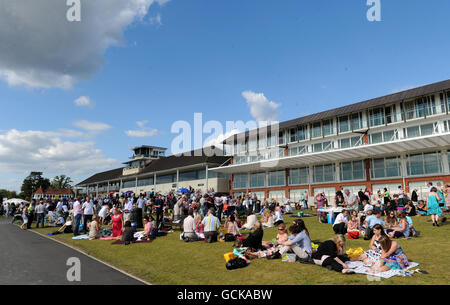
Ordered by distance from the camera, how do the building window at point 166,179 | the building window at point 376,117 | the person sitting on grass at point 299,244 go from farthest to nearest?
the building window at point 166,179 → the building window at point 376,117 → the person sitting on grass at point 299,244

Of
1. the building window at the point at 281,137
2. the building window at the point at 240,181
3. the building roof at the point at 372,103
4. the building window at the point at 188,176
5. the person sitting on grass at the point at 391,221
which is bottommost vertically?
the person sitting on grass at the point at 391,221

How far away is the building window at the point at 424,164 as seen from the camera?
27812mm

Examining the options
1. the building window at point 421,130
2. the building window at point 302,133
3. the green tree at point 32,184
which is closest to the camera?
the building window at point 421,130

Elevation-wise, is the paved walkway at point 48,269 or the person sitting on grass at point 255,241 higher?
the person sitting on grass at point 255,241

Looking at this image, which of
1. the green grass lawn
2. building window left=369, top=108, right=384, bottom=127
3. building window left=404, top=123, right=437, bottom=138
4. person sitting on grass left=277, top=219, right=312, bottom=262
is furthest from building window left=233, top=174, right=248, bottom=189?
person sitting on grass left=277, top=219, right=312, bottom=262

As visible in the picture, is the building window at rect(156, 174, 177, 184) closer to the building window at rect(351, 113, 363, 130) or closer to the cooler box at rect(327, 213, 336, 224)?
the building window at rect(351, 113, 363, 130)

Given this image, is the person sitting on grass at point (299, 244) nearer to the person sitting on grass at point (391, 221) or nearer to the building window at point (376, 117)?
the person sitting on grass at point (391, 221)

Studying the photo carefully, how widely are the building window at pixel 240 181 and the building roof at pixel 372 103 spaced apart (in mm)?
8608

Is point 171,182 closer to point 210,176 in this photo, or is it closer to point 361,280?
point 210,176

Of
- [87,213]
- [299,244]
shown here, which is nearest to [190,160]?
[87,213]

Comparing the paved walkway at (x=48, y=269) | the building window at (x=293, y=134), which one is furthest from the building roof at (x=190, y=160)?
the paved walkway at (x=48, y=269)

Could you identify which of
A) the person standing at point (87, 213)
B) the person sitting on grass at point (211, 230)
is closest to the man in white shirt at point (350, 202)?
the person sitting on grass at point (211, 230)

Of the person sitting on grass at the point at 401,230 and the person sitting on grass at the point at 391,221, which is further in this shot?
the person sitting on grass at the point at 391,221
